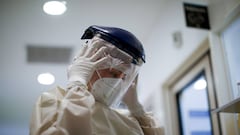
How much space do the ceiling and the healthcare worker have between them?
0.48 m

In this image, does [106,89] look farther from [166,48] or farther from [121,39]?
[166,48]

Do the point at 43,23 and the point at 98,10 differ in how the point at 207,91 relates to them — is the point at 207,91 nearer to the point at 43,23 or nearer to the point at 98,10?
the point at 98,10

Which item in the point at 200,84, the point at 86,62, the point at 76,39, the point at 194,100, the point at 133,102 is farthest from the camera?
the point at 194,100

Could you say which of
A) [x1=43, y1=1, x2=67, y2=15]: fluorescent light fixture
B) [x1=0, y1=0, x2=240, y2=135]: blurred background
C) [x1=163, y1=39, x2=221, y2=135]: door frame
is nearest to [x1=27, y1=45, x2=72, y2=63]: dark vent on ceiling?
[x1=0, y1=0, x2=240, y2=135]: blurred background

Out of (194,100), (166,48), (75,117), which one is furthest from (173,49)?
(75,117)

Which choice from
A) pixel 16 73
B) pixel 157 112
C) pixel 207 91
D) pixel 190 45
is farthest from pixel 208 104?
pixel 16 73

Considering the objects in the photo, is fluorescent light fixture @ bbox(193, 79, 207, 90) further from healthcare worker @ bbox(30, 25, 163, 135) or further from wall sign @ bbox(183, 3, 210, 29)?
healthcare worker @ bbox(30, 25, 163, 135)

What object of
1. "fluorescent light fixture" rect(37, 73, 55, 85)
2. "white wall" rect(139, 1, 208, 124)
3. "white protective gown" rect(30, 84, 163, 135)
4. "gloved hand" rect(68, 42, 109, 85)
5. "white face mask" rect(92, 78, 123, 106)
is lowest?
"white protective gown" rect(30, 84, 163, 135)

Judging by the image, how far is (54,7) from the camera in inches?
69.2

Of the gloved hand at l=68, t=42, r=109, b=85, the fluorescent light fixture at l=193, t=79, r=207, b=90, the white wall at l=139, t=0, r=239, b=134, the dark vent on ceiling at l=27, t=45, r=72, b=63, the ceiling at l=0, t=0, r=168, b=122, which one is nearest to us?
the gloved hand at l=68, t=42, r=109, b=85

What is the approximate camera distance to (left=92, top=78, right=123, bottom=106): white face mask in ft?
3.61

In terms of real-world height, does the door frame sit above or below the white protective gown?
above

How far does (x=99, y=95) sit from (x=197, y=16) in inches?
38.5

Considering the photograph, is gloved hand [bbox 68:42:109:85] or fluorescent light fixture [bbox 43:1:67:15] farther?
fluorescent light fixture [bbox 43:1:67:15]
